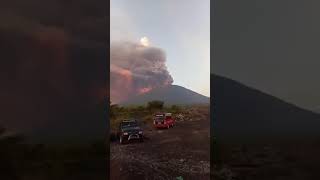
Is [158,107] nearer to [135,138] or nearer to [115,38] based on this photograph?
[135,138]

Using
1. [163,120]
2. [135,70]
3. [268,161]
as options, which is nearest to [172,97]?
[163,120]

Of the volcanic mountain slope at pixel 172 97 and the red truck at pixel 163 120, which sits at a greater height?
the volcanic mountain slope at pixel 172 97

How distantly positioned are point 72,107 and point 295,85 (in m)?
5.81

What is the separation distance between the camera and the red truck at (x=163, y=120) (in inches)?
446

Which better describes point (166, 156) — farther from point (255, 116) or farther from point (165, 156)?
point (255, 116)

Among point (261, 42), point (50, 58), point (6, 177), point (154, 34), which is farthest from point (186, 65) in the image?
point (6, 177)

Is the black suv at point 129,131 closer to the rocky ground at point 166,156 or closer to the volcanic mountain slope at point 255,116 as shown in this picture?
the rocky ground at point 166,156

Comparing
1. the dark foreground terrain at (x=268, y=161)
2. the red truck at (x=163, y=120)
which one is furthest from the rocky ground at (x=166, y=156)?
the dark foreground terrain at (x=268, y=161)

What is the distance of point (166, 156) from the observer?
35.6 feet

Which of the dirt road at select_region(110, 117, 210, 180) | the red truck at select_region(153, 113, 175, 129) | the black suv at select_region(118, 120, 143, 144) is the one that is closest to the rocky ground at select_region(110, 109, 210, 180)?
the dirt road at select_region(110, 117, 210, 180)

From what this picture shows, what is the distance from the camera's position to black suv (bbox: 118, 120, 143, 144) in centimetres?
1071

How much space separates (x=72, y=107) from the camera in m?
10.2

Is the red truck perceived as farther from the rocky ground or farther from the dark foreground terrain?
the dark foreground terrain

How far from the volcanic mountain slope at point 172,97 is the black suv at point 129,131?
0.56 metres
